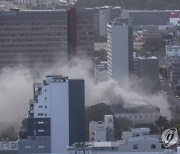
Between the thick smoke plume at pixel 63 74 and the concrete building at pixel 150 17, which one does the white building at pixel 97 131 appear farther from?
the concrete building at pixel 150 17

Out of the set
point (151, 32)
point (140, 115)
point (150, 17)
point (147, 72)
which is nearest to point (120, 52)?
point (147, 72)

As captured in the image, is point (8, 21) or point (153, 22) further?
point (153, 22)

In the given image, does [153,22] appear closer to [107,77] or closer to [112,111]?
[107,77]

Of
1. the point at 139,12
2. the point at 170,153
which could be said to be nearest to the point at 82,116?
the point at 170,153

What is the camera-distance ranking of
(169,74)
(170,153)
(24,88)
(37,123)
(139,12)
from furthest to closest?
1. (139,12)
2. (169,74)
3. (24,88)
4. (37,123)
5. (170,153)

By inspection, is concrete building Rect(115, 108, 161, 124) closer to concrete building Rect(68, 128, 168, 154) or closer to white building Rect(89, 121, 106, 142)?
white building Rect(89, 121, 106, 142)
